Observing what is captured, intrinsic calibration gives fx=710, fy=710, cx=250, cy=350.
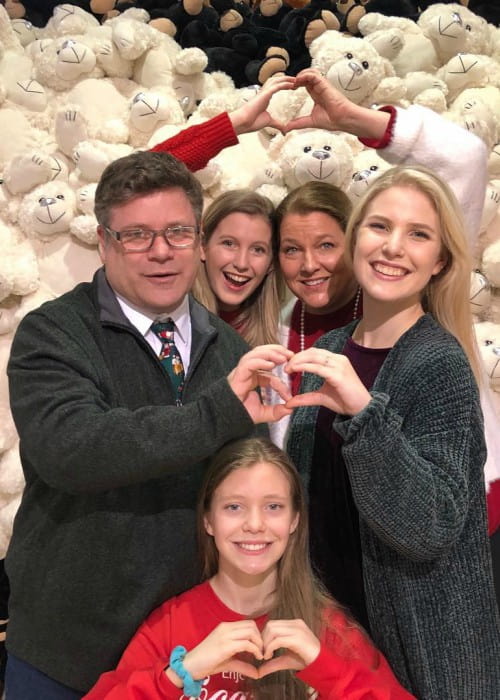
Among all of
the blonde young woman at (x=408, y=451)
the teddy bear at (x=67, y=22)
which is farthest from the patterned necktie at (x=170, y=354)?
the teddy bear at (x=67, y=22)

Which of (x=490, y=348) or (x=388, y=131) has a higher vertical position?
(x=388, y=131)

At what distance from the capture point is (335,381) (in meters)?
1.18

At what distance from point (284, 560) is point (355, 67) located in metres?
1.69

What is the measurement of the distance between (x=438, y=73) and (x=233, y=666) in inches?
87.8

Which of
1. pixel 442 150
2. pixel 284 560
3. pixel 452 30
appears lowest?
pixel 284 560

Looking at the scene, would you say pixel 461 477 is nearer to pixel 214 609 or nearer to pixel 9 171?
pixel 214 609

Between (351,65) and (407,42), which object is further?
(407,42)

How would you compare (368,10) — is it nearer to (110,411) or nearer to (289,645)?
(110,411)

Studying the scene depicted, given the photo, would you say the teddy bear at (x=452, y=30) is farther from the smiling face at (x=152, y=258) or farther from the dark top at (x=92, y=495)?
the dark top at (x=92, y=495)

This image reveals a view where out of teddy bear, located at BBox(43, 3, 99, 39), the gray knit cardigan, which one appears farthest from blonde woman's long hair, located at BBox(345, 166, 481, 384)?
teddy bear, located at BBox(43, 3, 99, 39)

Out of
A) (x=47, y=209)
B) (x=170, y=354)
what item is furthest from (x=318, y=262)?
(x=47, y=209)

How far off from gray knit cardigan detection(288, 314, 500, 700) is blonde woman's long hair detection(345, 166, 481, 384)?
10 cm

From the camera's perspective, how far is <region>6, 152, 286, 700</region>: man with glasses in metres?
1.28

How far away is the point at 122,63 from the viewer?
2.52 meters
